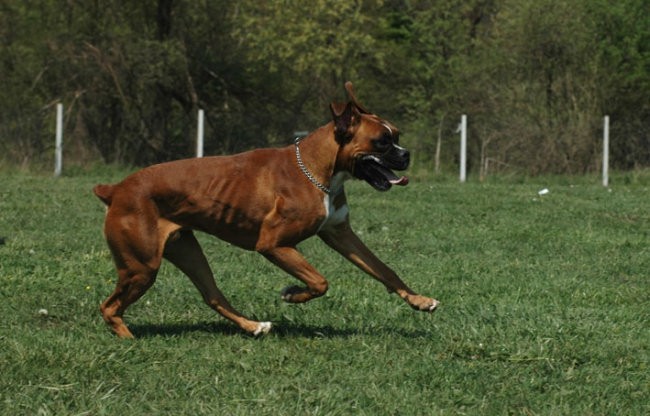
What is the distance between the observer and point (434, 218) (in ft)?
47.4

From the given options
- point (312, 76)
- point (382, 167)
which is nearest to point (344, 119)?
point (382, 167)

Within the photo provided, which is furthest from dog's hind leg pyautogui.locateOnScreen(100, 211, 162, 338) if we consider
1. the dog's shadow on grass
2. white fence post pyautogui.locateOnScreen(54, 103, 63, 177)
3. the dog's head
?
white fence post pyautogui.locateOnScreen(54, 103, 63, 177)

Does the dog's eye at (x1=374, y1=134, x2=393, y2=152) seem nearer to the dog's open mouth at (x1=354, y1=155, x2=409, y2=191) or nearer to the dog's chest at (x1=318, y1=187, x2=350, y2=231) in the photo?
the dog's open mouth at (x1=354, y1=155, x2=409, y2=191)

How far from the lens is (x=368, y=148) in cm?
664

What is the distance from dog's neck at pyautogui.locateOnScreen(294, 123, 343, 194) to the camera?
21.7 feet

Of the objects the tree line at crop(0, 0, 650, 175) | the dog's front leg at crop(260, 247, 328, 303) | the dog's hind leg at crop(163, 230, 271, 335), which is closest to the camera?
the dog's front leg at crop(260, 247, 328, 303)

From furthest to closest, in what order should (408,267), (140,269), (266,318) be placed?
(408,267)
(266,318)
(140,269)

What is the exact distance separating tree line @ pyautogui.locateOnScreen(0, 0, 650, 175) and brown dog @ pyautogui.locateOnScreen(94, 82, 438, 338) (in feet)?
61.3

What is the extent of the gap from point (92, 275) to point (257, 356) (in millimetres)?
3246

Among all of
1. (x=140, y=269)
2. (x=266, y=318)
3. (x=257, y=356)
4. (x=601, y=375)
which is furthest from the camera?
(x=266, y=318)

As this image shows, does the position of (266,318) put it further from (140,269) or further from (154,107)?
(154,107)

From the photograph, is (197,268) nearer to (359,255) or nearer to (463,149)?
(359,255)

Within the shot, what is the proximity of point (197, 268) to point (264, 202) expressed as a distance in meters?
0.75

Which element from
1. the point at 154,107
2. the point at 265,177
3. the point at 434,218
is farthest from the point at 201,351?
the point at 154,107
